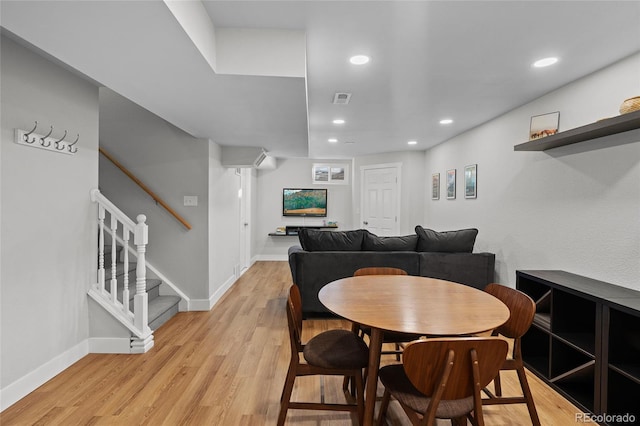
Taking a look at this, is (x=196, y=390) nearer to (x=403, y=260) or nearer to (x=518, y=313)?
(x=518, y=313)

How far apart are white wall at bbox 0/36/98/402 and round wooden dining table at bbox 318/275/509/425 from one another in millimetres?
2043

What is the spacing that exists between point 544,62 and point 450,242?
79.2 inches

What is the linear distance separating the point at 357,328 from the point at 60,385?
2.18m

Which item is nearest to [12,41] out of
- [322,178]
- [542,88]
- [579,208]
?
[542,88]

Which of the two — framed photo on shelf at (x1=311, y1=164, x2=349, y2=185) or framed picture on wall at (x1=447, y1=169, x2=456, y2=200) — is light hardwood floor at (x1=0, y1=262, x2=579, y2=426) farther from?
framed photo on shelf at (x1=311, y1=164, x2=349, y2=185)

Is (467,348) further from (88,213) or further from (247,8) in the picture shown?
(88,213)

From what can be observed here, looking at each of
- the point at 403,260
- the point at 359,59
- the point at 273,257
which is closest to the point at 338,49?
the point at 359,59

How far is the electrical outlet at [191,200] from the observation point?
4328 millimetres

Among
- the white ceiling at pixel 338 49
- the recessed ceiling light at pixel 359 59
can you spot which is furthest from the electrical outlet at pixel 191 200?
the recessed ceiling light at pixel 359 59

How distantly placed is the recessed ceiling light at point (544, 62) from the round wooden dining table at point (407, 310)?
71.8 inches

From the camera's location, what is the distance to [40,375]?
8.20 feet

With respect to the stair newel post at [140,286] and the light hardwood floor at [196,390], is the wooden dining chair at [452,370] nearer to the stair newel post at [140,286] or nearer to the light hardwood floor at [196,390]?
the light hardwood floor at [196,390]

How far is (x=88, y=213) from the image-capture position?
3033mm

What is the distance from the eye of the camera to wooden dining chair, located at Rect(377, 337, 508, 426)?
134cm
